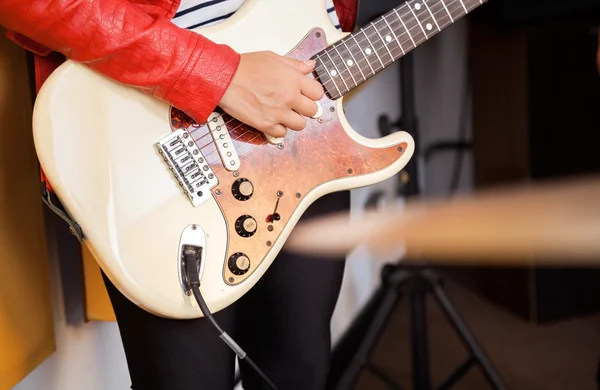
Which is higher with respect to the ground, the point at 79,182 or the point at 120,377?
the point at 79,182

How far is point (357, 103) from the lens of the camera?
199 cm

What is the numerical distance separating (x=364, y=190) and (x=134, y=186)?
1.41 metres

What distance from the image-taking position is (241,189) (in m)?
0.81

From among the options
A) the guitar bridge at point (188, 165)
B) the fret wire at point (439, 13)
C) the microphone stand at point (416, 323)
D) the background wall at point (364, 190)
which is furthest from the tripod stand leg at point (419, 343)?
the guitar bridge at point (188, 165)

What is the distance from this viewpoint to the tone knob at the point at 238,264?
791mm

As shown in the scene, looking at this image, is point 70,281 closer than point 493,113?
Yes

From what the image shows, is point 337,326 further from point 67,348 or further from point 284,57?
point 284,57

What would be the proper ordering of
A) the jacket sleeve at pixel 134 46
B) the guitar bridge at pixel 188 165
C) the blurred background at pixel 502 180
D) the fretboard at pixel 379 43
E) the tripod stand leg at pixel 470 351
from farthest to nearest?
the blurred background at pixel 502 180 → the tripod stand leg at pixel 470 351 → the fretboard at pixel 379 43 → the guitar bridge at pixel 188 165 → the jacket sleeve at pixel 134 46

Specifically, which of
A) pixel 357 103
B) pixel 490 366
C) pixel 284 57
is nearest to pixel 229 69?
pixel 284 57

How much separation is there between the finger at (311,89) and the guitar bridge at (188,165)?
15 cm

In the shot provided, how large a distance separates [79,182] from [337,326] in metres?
1.34

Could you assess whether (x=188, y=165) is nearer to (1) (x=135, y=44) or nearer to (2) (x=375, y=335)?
(1) (x=135, y=44)

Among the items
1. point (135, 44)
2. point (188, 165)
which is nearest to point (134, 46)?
point (135, 44)

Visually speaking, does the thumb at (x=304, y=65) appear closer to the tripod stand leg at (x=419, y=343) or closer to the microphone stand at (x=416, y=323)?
the microphone stand at (x=416, y=323)
